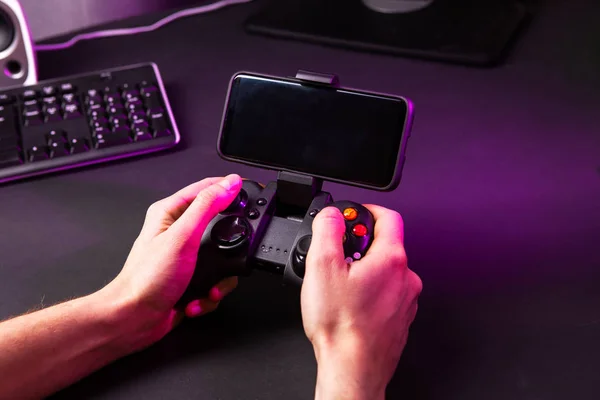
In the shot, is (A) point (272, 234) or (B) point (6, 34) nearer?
(A) point (272, 234)

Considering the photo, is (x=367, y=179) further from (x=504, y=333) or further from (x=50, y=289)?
(x=50, y=289)

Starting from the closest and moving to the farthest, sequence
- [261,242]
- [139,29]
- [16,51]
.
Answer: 1. [261,242]
2. [16,51]
3. [139,29]

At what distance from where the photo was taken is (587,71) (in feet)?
2.50

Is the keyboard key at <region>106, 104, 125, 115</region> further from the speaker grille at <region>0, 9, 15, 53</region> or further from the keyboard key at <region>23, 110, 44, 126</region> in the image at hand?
the speaker grille at <region>0, 9, 15, 53</region>

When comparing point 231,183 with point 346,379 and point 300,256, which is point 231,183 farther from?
point 346,379

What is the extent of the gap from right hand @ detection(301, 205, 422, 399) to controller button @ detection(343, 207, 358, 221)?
0.02 m

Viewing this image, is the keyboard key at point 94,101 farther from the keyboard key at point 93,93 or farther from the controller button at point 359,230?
the controller button at point 359,230

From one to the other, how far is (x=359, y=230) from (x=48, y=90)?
1.50ft

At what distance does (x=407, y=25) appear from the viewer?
84cm

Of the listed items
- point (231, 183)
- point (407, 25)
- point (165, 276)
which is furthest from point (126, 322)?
point (407, 25)

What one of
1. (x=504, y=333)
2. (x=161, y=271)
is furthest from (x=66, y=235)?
(x=504, y=333)

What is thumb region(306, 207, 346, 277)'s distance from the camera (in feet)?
1.50

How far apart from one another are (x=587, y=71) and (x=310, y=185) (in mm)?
470

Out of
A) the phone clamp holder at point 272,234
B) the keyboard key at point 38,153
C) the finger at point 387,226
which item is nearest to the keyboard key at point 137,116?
the keyboard key at point 38,153
